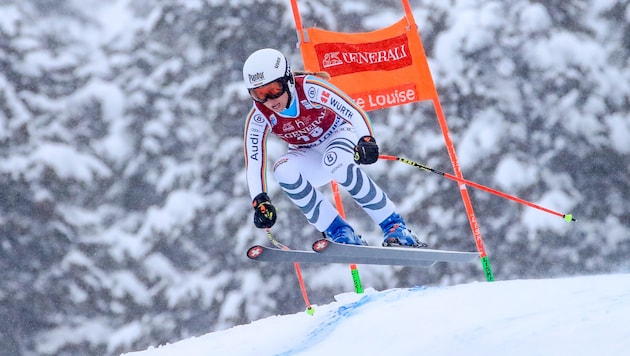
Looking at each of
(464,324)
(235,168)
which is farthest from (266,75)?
(235,168)

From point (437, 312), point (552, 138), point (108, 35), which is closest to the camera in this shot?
point (437, 312)

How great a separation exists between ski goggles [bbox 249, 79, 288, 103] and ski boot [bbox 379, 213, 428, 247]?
2.88ft

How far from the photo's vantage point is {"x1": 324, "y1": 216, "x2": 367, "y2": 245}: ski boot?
12.0 feet

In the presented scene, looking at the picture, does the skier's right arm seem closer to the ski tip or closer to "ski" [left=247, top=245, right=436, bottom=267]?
"ski" [left=247, top=245, right=436, bottom=267]

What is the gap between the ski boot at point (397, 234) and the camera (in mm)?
3734

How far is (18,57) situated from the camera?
8109 millimetres

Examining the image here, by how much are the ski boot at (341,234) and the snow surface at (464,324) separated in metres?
0.43

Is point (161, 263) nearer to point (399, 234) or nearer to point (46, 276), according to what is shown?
point (46, 276)

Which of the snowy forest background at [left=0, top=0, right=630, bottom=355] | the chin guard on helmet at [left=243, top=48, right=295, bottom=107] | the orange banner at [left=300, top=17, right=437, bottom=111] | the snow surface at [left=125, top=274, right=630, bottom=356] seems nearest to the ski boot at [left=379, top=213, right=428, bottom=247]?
the snow surface at [left=125, top=274, right=630, bottom=356]

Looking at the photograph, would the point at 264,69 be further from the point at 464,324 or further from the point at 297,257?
the point at 464,324

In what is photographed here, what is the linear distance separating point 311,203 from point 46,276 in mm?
5083

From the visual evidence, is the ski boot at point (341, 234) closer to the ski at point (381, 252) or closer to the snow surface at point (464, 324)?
the ski at point (381, 252)

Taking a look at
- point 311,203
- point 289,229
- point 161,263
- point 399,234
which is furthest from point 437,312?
point 161,263

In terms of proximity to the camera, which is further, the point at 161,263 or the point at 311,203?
the point at 161,263
